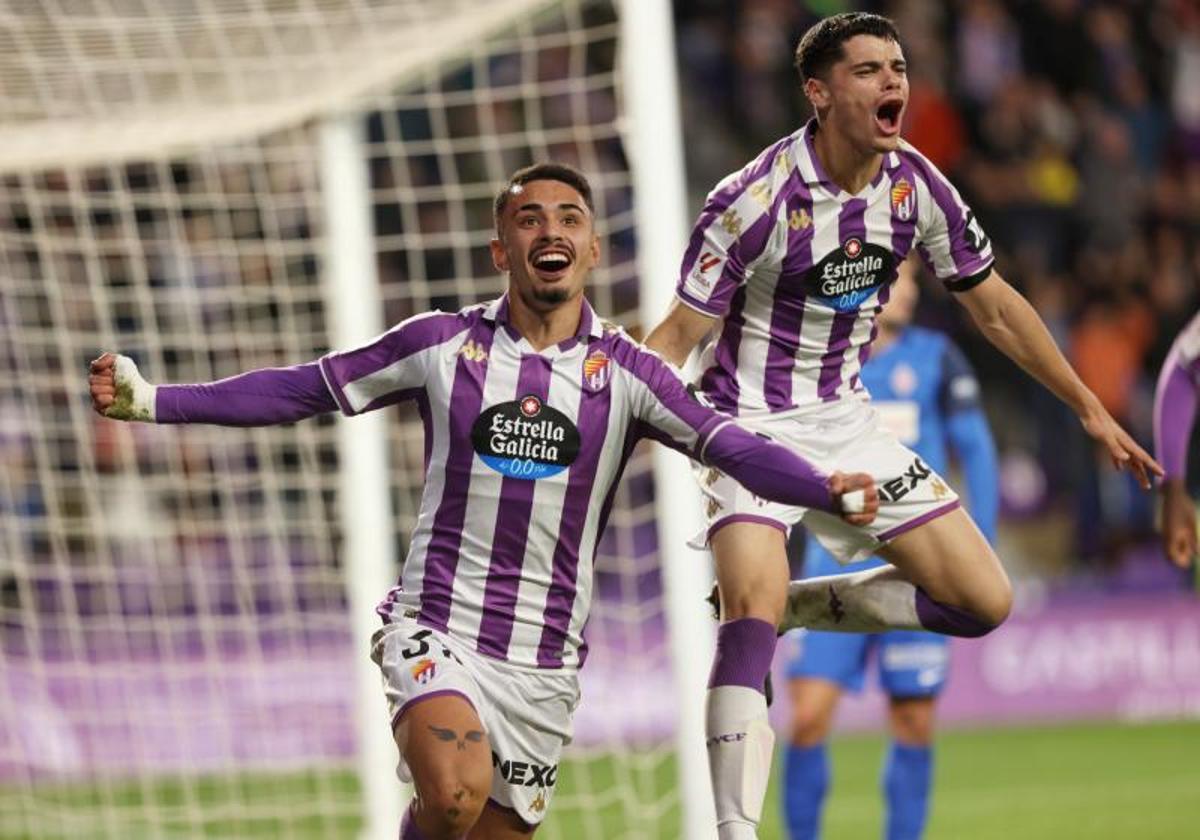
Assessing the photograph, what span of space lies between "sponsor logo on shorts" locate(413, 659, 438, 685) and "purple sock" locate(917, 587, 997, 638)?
1.35m

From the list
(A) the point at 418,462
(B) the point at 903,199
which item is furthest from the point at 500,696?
(A) the point at 418,462

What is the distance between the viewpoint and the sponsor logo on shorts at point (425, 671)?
187 inches

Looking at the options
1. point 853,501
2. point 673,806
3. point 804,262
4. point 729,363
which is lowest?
point 673,806

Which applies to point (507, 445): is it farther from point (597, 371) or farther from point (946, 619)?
point (946, 619)

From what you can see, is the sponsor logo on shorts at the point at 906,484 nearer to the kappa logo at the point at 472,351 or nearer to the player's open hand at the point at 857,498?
the player's open hand at the point at 857,498

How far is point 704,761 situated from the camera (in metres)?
6.46

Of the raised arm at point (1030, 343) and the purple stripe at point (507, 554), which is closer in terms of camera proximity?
the purple stripe at point (507, 554)

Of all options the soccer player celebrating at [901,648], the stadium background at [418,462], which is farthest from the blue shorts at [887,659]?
the stadium background at [418,462]

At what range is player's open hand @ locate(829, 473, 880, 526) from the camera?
443cm

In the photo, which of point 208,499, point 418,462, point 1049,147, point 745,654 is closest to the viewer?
point 745,654

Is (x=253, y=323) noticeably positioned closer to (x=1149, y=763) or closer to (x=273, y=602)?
(x=273, y=602)

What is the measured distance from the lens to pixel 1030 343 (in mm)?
5535

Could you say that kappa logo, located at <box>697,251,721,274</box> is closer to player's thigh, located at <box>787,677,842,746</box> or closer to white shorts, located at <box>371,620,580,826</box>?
white shorts, located at <box>371,620,580,826</box>

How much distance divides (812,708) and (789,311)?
84.4 inches
